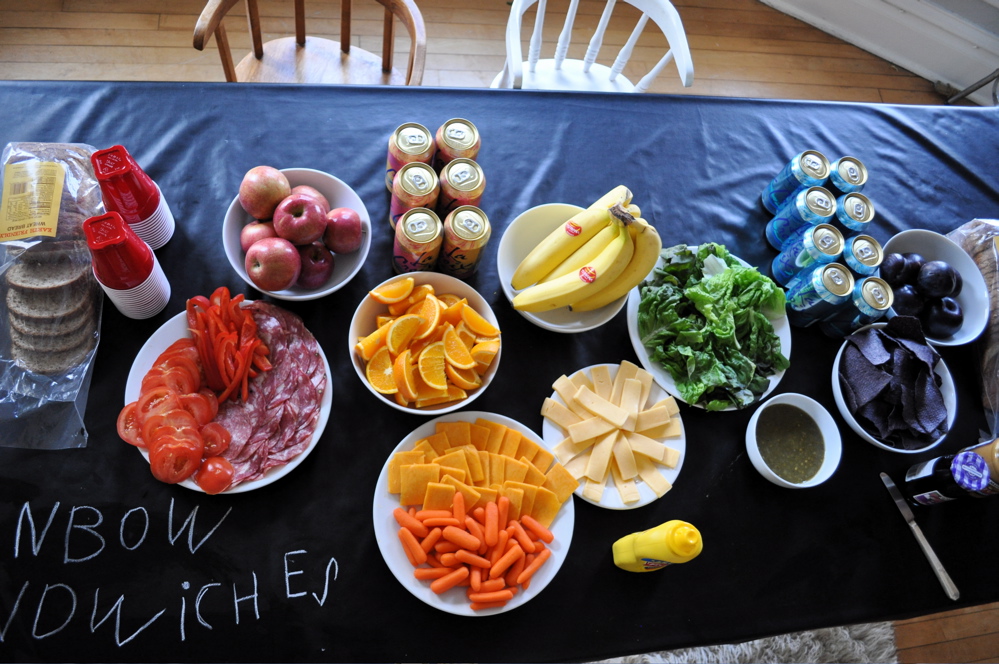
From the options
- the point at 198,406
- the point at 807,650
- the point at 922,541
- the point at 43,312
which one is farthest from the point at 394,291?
the point at 807,650

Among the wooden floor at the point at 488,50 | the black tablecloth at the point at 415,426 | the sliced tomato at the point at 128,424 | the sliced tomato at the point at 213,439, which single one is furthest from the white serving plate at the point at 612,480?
the wooden floor at the point at 488,50

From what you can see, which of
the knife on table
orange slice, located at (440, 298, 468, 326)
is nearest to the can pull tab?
orange slice, located at (440, 298, 468, 326)

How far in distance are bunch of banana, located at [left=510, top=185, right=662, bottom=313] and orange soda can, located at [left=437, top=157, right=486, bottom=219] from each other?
0.17m

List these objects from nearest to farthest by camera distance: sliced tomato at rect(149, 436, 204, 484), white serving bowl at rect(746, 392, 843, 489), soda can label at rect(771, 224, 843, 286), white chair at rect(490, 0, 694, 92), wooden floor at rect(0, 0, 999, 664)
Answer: sliced tomato at rect(149, 436, 204, 484) < white serving bowl at rect(746, 392, 843, 489) < soda can label at rect(771, 224, 843, 286) < white chair at rect(490, 0, 694, 92) < wooden floor at rect(0, 0, 999, 664)

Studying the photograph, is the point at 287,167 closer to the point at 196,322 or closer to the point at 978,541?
the point at 196,322

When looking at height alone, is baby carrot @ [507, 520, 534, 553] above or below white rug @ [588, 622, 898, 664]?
above

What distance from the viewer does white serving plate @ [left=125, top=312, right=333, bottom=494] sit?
1.05 metres

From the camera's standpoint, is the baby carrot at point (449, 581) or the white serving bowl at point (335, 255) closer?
the baby carrot at point (449, 581)

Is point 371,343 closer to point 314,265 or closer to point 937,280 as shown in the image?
point 314,265

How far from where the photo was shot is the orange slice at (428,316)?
112 cm

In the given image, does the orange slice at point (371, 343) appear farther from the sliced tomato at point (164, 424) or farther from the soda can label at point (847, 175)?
the soda can label at point (847, 175)

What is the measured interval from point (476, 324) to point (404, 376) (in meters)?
0.17

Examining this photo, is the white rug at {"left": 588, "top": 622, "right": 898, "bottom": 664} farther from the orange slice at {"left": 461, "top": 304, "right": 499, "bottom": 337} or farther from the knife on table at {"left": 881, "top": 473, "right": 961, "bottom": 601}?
the orange slice at {"left": 461, "top": 304, "right": 499, "bottom": 337}

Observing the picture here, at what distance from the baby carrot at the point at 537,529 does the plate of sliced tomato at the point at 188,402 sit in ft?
1.34
